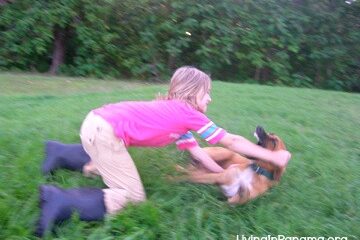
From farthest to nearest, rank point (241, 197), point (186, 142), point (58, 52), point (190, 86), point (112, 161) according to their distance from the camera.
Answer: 1. point (58, 52)
2. point (186, 142)
3. point (241, 197)
4. point (190, 86)
5. point (112, 161)

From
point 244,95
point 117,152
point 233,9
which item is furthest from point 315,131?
point 233,9

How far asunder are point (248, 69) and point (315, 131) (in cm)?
744

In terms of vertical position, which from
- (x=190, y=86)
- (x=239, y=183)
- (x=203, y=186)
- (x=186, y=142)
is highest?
(x=190, y=86)

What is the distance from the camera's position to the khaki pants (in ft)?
11.1

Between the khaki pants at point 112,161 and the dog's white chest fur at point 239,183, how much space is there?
2.17 ft

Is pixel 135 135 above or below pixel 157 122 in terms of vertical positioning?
below

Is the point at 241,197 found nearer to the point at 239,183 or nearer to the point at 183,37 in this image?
the point at 239,183

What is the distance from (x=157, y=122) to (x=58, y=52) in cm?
926

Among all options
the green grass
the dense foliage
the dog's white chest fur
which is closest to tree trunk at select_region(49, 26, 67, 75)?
the dense foliage

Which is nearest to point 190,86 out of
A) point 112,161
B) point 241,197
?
point 112,161

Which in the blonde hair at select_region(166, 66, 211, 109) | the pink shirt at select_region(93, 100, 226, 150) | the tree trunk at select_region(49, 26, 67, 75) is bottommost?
the tree trunk at select_region(49, 26, 67, 75)

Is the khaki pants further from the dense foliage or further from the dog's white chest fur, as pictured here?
the dense foliage

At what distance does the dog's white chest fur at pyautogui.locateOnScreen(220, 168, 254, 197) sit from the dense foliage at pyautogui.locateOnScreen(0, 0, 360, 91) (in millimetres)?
8609

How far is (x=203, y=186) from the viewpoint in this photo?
3.91 m
